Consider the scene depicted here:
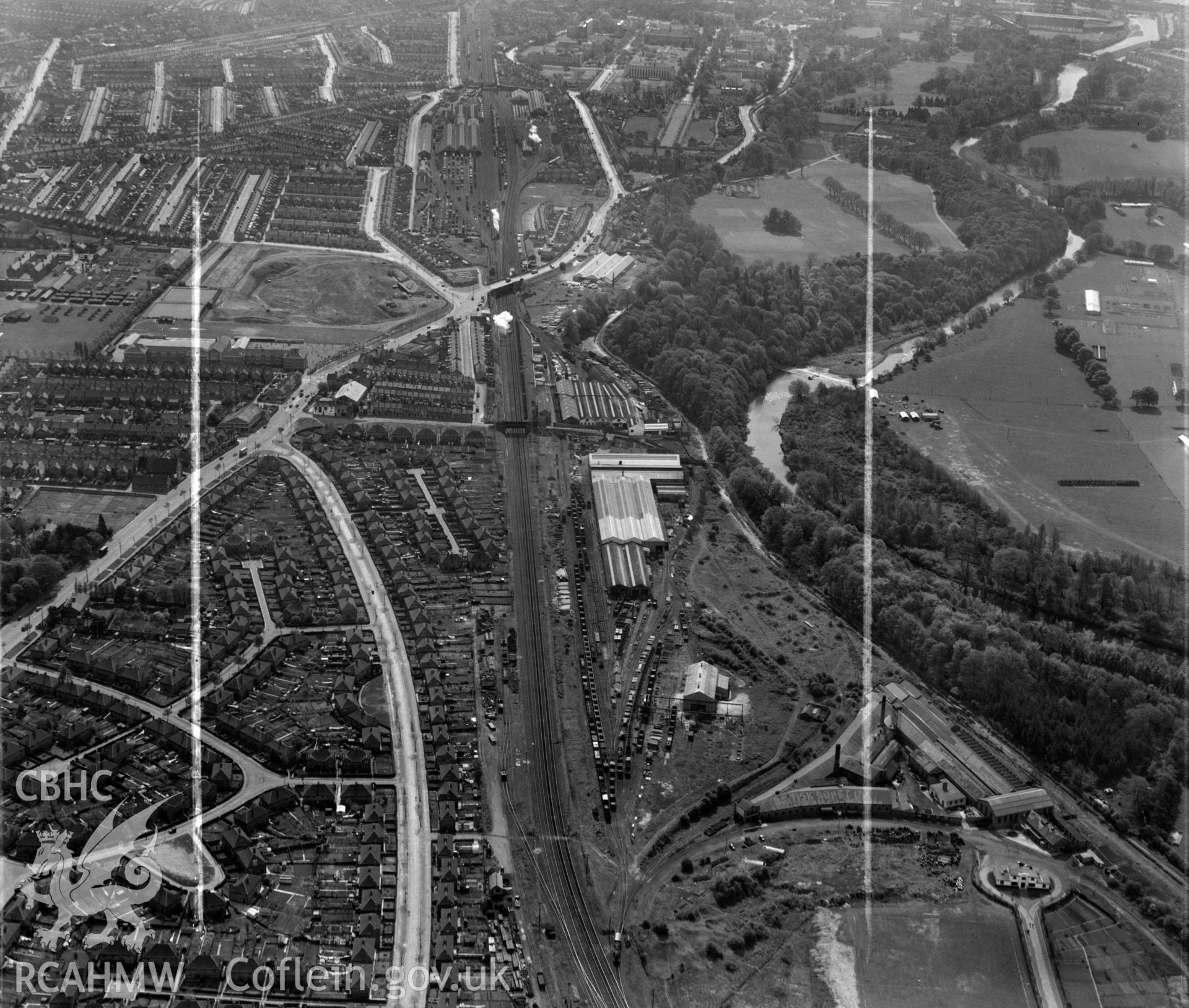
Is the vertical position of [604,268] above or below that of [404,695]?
below

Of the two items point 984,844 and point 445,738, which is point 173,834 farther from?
point 984,844

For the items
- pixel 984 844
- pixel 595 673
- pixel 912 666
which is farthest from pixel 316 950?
pixel 912 666

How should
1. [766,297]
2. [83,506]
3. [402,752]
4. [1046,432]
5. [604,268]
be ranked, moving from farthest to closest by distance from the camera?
[604,268] → [766,297] → [1046,432] → [83,506] → [402,752]

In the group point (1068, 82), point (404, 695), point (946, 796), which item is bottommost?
point (1068, 82)

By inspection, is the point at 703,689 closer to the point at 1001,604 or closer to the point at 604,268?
the point at 1001,604

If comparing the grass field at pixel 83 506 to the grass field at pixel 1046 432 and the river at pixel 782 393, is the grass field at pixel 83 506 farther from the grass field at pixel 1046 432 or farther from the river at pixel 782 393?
the grass field at pixel 1046 432

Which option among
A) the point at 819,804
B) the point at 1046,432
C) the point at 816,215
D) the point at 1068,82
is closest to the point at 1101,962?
the point at 819,804

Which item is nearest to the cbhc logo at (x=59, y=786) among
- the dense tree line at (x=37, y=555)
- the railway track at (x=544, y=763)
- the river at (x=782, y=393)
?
the dense tree line at (x=37, y=555)
